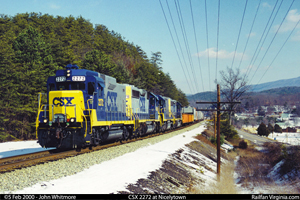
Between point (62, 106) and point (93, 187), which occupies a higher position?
point (62, 106)

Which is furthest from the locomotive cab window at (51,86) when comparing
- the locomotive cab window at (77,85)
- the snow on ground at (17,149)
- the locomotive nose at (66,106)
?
the snow on ground at (17,149)

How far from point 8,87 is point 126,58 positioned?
53.7m

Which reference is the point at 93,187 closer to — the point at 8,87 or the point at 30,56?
the point at 8,87

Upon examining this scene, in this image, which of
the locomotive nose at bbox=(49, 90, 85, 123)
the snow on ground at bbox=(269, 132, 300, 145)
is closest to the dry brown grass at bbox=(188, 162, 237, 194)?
the locomotive nose at bbox=(49, 90, 85, 123)

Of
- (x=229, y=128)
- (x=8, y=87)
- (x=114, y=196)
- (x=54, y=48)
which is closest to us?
(x=114, y=196)

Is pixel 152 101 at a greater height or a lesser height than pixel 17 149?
greater

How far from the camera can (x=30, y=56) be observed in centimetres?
3694

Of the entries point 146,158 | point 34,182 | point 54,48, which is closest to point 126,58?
point 54,48

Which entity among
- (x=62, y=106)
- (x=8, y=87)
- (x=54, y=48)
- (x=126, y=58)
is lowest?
(x=62, y=106)

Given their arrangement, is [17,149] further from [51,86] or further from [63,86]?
[63,86]

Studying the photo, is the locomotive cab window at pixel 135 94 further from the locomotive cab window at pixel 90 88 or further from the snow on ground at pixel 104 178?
the snow on ground at pixel 104 178

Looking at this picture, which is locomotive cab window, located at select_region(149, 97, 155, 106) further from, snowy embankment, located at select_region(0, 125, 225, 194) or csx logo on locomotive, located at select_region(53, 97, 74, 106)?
csx logo on locomotive, located at select_region(53, 97, 74, 106)

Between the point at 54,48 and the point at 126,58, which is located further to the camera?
the point at 126,58

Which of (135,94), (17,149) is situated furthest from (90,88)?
(135,94)
